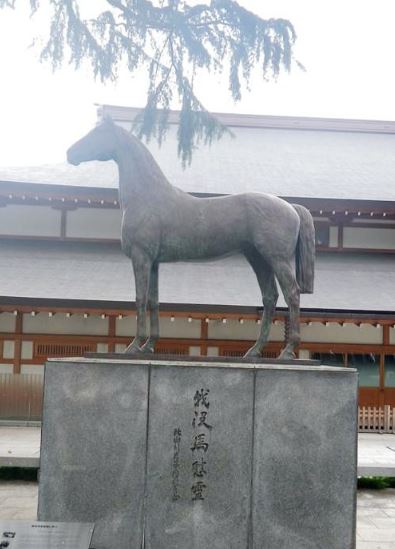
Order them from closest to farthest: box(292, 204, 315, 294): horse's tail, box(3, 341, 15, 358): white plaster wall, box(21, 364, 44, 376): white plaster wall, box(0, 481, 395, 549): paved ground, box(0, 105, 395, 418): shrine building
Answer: box(292, 204, 315, 294): horse's tail < box(0, 481, 395, 549): paved ground < box(0, 105, 395, 418): shrine building < box(21, 364, 44, 376): white plaster wall < box(3, 341, 15, 358): white plaster wall

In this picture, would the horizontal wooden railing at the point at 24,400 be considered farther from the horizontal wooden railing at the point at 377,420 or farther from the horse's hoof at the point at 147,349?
the horse's hoof at the point at 147,349

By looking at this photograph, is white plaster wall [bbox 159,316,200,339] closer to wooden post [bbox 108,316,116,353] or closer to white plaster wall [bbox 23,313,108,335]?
wooden post [bbox 108,316,116,353]

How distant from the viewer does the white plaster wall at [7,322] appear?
39.6 ft

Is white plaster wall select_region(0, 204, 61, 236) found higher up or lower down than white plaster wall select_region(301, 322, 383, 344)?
higher up

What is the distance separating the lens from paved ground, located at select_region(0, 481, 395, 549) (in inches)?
202

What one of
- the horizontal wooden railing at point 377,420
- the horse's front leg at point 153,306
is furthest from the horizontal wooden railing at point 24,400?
the horse's front leg at point 153,306

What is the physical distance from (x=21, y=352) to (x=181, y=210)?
28.9 ft

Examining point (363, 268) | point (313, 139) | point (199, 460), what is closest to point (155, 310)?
point (199, 460)

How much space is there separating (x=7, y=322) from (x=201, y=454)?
9297mm

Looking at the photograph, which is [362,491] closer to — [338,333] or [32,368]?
[338,333]

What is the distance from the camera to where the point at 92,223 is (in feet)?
47.2

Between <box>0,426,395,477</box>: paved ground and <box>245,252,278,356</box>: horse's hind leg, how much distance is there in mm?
3994

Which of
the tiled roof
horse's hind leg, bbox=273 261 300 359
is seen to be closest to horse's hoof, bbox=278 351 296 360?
horse's hind leg, bbox=273 261 300 359

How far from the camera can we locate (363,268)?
13.6 m
